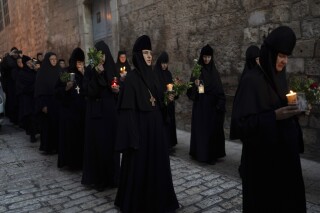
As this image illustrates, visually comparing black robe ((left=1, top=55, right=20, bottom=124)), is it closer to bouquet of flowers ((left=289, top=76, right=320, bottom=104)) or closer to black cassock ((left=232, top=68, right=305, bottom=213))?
black cassock ((left=232, top=68, right=305, bottom=213))

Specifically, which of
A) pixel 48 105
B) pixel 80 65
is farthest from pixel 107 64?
pixel 48 105

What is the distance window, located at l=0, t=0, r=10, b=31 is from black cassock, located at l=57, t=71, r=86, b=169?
22.9 meters

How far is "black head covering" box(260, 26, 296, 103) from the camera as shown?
265 cm

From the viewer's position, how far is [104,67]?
500 centimetres

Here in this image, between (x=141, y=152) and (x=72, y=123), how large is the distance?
2.39 metres

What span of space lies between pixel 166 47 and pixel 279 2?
11.9ft

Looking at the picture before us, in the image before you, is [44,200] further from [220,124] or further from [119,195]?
[220,124]

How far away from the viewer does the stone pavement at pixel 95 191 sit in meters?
4.24

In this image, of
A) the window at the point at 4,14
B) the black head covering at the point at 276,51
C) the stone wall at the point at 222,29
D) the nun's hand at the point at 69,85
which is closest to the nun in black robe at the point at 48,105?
the nun's hand at the point at 69,85

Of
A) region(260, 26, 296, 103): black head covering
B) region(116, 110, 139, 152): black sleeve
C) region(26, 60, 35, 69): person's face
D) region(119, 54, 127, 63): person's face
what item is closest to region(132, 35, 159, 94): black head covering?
region(116, 110, 139, 152): black sleeve

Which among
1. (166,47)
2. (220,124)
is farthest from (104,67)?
(166,47)

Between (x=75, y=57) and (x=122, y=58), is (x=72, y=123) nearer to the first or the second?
(x=75, y=57)

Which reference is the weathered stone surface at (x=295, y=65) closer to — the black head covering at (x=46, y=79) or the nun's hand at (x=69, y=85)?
the nun's hand at (x=69, y=85)

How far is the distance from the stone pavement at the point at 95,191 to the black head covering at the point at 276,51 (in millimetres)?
1863
